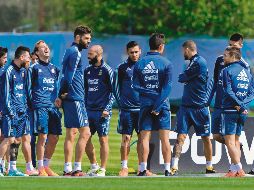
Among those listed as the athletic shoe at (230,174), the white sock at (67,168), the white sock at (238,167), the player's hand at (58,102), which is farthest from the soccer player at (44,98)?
the white sock at (238,167)

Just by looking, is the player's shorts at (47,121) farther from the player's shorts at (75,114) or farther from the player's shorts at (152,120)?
the player's shorts at (152,120)

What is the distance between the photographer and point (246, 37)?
5212cm

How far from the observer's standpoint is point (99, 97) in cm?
2167

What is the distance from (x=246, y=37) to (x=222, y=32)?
1.87 meters

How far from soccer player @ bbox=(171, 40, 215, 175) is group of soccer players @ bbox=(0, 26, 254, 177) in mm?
17

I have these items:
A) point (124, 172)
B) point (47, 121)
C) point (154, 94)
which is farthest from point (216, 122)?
point (47, 121)

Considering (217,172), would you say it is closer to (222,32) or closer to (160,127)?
(160,127)

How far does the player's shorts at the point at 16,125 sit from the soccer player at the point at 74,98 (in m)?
0.82

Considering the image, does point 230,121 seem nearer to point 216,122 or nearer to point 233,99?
point 233,99

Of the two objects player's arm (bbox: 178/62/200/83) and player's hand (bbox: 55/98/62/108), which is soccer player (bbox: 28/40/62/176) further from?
player's arm (bbox: 178/62/200/83)

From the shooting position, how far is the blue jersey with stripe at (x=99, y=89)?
71.1 ft

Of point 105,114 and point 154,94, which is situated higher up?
point 154,94

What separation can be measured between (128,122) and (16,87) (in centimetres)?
201

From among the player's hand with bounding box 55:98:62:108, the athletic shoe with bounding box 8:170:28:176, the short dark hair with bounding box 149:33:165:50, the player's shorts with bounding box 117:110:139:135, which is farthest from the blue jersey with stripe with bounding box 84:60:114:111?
the athletic shoe with bounding box 8:170:28:176
